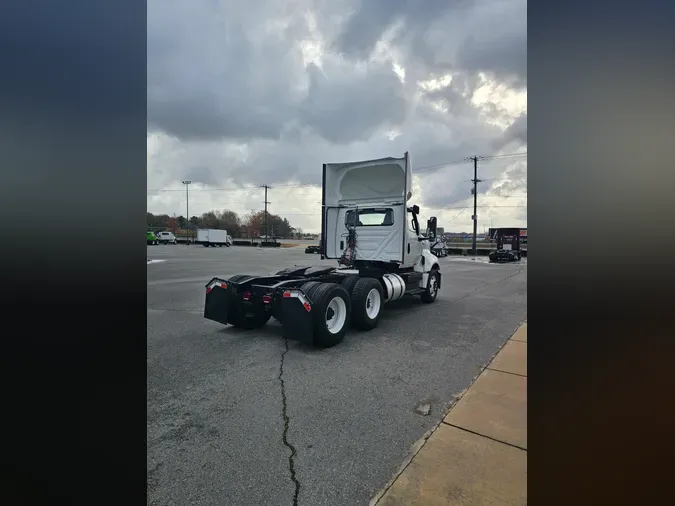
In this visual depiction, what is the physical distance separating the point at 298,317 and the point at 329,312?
0.64 metres

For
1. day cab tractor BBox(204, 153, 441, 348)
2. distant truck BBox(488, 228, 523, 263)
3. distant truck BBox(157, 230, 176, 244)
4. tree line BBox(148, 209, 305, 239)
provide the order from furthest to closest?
1. tree line BBox(148, 209, 305, 239)
2. distant truck BBox(157, 230, 176, 244)
3. distant truck BBox(488, 228, 523, 263)
4. day cab tractor BBox(204, 153, 441, 348)

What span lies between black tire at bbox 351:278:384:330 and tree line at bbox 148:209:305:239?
67166mm

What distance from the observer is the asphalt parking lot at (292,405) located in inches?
96.4

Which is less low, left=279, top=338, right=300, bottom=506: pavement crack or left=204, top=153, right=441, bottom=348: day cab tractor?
left=204, top=153, right=441, bottom=348: day cab tractor

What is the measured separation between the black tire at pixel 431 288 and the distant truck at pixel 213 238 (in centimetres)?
4718


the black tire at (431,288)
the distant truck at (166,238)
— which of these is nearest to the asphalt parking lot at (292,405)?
the black tire at (431,288)

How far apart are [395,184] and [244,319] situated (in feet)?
13.9

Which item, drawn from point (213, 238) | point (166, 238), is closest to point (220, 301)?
point (213, 238)

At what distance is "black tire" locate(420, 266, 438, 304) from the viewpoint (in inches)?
362

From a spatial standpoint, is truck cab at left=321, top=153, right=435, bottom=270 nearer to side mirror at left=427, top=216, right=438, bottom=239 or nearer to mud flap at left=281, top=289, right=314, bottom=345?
side mirror at left=427, top=216, right=438, bottom=239

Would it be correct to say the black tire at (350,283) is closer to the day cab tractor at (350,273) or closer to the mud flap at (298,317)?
the day cab tractor at (350,273)

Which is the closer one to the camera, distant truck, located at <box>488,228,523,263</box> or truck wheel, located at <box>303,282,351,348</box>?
truck wheel, located at <box>303,282,351,348</box>

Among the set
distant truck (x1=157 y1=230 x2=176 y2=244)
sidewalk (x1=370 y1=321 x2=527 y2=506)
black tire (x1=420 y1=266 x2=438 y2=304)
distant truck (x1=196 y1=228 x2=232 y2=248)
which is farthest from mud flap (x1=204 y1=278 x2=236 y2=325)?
distant truck (x1=157 y1=230 x2=176 y2=244)
